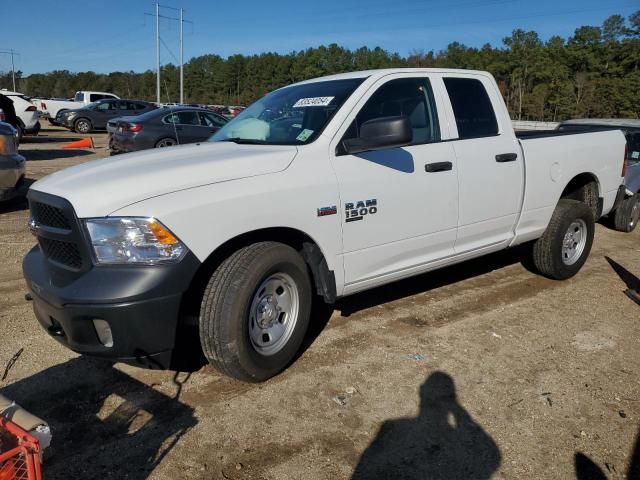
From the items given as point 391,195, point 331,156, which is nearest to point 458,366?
point 391,195

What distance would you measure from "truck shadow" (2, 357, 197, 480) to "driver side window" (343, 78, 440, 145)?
92.8 inches

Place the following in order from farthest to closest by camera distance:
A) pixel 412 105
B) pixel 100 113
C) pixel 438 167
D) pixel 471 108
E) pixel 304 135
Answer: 1. pixel 100 113
2. pixel 471 108
3. pixel 412 105
4. pixel 438 167
5. pixel 304 135

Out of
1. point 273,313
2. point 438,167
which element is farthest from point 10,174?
point 438,167

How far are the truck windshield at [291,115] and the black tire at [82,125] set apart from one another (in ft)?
79.6

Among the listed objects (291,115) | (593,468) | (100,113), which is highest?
(100,113)

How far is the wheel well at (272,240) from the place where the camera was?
327 centimetres

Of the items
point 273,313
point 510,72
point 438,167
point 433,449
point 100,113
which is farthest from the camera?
point 510,72

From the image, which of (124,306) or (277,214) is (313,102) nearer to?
(277,214)

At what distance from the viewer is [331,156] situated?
360 cm

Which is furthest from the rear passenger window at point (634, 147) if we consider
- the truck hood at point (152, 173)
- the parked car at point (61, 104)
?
the parked car at point (61, 104)

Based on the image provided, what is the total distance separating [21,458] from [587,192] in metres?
5.59

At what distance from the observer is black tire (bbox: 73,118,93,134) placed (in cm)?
2609

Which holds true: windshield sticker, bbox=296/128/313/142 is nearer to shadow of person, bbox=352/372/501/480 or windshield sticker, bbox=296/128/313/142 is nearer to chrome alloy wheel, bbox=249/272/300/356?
chrome alloy wheel, bbox=249/272/300/356

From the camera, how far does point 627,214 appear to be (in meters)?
8.39
